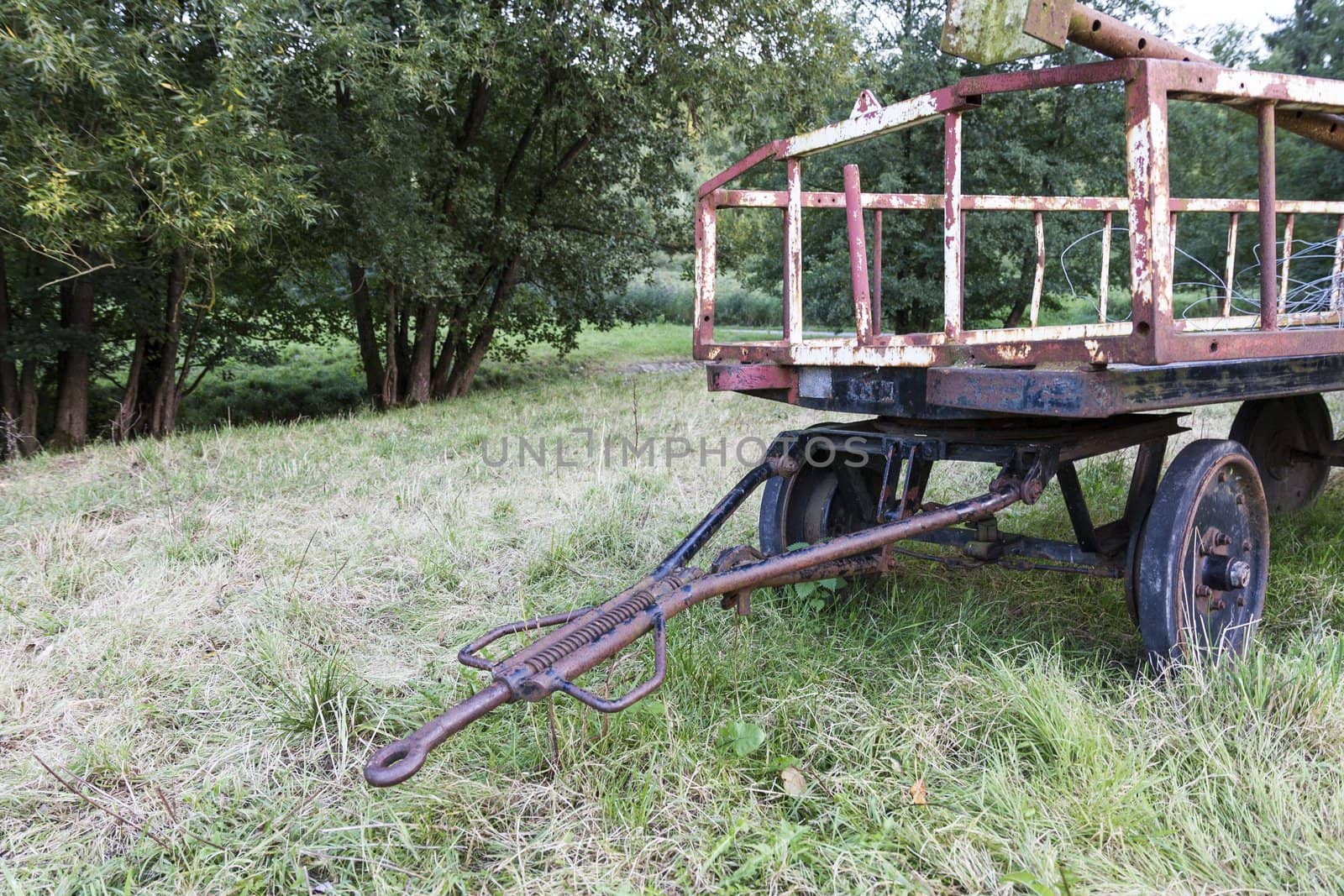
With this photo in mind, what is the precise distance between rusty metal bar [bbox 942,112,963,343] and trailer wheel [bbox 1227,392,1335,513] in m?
2.26

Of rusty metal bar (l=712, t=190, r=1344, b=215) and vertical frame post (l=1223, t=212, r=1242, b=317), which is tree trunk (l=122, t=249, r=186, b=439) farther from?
vertical frame post (l=1223, t=212, r=1242, b=317)

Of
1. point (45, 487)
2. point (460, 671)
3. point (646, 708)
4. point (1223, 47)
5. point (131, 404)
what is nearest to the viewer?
point (646, 708)

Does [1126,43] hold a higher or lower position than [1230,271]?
higher

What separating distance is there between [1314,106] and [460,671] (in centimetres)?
326

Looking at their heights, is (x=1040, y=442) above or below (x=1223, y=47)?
below

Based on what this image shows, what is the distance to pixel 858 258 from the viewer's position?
142 inches

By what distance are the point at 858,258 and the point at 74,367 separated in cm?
1106

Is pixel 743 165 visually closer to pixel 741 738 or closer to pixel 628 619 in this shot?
pixel 628 619

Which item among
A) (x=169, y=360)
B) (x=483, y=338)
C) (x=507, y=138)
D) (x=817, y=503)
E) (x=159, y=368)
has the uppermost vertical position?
(x=507, y=138)

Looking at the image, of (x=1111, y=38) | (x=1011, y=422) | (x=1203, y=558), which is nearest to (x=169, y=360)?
(x=1011, y=422)

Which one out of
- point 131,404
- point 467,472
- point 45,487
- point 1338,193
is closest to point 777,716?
point 467,472

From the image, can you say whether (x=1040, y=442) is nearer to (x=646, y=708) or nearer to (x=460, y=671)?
(x=646, y=708)

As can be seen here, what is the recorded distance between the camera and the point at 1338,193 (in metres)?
17.6

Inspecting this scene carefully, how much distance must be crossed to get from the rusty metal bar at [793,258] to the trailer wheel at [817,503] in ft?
1.93
